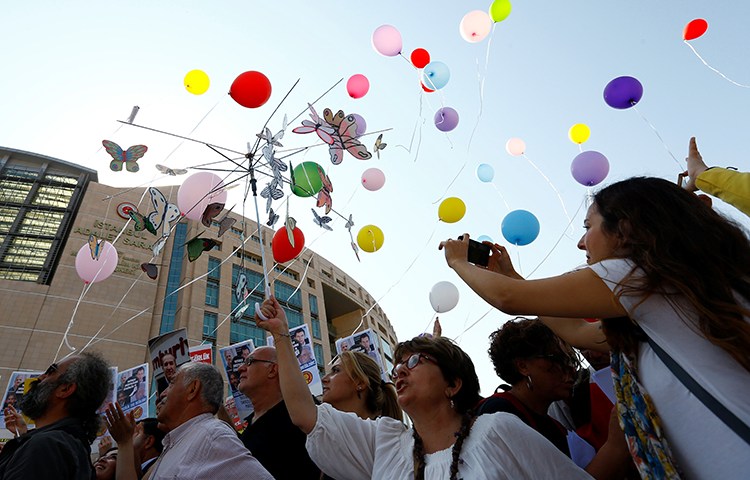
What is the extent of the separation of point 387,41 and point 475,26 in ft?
4.61

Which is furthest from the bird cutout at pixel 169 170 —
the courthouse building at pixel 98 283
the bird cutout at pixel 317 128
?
the courthouse building at pixel 98 283

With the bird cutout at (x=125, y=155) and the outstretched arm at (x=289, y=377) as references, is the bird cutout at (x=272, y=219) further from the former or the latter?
the bird cutout at (x=125, y=155)

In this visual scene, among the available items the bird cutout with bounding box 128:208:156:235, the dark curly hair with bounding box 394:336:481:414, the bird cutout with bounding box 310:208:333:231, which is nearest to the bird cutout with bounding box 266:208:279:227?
the bird cutout with bounding box 310:208:333:231

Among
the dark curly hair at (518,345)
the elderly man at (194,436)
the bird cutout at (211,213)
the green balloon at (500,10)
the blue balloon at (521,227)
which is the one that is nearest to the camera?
the elderly man at (194,436)

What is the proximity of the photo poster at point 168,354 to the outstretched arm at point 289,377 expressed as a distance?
240 centimetres

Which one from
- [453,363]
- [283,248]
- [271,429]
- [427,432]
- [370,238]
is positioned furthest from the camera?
[370,238]

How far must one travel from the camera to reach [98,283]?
25.2 metres

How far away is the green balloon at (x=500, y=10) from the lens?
668 centimetres

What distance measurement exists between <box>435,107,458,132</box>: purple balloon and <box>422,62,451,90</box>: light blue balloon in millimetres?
405

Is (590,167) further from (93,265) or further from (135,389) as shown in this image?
(135,389)

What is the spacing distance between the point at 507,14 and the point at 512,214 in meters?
3.21

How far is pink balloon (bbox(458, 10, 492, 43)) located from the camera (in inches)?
271

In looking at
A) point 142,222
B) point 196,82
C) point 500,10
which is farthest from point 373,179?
point 142,222

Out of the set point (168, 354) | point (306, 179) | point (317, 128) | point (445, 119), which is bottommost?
point (168, 354)
